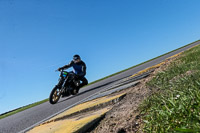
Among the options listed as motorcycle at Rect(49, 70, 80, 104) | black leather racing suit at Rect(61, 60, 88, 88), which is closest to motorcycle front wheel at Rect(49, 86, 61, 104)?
motorcycle at Rect(49, 70, 80, 104)

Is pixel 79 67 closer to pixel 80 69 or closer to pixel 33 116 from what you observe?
pixel 80 69

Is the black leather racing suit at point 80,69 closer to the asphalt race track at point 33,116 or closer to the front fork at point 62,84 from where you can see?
the front fork at point 62,84

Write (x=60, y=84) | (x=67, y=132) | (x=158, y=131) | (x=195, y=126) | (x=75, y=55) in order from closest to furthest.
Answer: (x=195, y=126) → (x=158, y=131) → (x=67, y=132) → (x=60, y=84) → (x=75, y=55)

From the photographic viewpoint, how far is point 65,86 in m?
7.52

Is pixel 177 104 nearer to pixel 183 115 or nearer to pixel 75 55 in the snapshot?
pixel 183 115

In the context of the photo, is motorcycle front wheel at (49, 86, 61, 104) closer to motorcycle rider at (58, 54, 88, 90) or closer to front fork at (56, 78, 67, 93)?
front fork at (56, 78, 67, 93)

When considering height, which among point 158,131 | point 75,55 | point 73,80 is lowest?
point 158,131

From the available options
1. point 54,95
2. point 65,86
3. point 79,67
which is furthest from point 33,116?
point 79,67

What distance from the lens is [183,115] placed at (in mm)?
1188

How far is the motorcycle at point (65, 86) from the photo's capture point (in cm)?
700

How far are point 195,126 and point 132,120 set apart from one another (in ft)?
2.36

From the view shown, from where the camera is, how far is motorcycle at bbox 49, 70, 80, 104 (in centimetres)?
700

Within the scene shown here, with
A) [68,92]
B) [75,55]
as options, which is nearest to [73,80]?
[68,92]

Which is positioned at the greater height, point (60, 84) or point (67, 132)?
point (60, 84)
